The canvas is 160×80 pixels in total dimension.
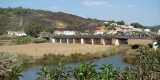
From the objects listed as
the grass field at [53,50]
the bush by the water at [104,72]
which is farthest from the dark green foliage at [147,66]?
the grass field at [53,50]

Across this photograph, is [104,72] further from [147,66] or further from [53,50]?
[53,50]

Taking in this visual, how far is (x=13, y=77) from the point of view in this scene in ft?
20.9

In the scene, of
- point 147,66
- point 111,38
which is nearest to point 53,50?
point 111,38

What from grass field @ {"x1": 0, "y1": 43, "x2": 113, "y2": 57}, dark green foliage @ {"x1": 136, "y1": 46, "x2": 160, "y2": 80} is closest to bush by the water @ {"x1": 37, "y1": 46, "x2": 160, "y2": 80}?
dark green foliage @ {"x1": 136, "y1": 46, "x2": 160, "y2": 80}

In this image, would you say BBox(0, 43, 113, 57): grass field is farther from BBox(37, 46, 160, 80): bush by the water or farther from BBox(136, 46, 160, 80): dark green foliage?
BBox(136, 46, 160, 80): dark green foliage

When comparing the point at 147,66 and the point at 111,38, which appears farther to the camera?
the point at 111,38

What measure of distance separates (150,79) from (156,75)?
0.44 metres

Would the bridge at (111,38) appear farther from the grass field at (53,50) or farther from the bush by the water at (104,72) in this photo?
the bush by the water at (104,72)

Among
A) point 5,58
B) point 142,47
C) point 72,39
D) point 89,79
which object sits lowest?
point 72,39

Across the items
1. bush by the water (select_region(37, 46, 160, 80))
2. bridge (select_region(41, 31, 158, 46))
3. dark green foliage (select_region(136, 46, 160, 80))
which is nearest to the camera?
bush by the water (select_region(37, 46, 160, 80))

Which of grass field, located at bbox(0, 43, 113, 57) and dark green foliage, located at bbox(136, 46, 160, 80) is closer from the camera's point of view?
dark green foliage, located at bbox(136, 46, 160, 80)

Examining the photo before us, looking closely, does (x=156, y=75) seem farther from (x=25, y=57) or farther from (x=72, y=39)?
(x=72, y=39)

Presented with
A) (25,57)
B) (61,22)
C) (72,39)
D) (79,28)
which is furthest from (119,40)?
(61,22)

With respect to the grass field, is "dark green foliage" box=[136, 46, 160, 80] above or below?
above
